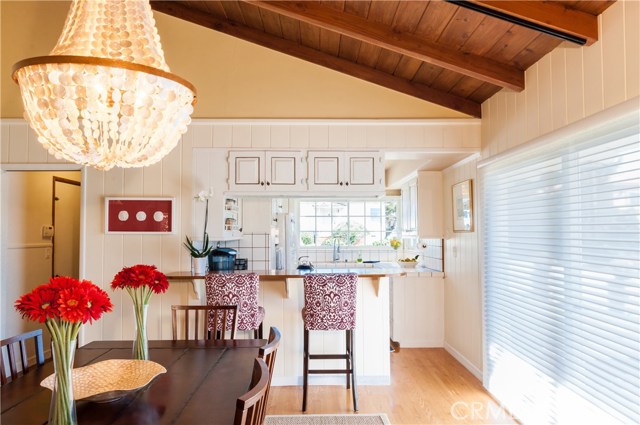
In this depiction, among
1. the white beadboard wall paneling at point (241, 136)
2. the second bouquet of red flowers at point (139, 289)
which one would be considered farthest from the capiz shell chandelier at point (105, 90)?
the white beadboard wall paneling at point (241, 136)

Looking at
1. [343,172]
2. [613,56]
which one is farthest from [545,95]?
[343,172]

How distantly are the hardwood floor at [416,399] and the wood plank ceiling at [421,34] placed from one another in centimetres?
246

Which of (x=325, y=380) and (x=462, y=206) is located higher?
(x=462, y=206)

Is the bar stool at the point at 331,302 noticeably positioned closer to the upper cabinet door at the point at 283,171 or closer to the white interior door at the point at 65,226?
the upper cabinet door at the point at 283,171

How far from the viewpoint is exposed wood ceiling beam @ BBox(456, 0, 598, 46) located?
2.10 metres

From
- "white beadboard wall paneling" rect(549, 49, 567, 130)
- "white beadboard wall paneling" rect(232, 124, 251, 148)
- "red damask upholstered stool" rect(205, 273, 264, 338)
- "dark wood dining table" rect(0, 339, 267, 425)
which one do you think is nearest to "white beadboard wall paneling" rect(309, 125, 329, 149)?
"white beadboard wall paneling" rect(232, 124, 251, 148)

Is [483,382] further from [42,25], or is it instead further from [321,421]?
[42,25]

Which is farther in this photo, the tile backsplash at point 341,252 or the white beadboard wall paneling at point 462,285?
the tile backsplash at point 341,252

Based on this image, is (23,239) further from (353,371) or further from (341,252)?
(341,252)

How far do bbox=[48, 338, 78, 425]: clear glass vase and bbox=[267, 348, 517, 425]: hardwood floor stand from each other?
2.11 meters

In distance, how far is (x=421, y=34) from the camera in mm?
2764

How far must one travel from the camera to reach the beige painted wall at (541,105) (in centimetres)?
195

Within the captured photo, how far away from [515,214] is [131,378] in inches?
108
